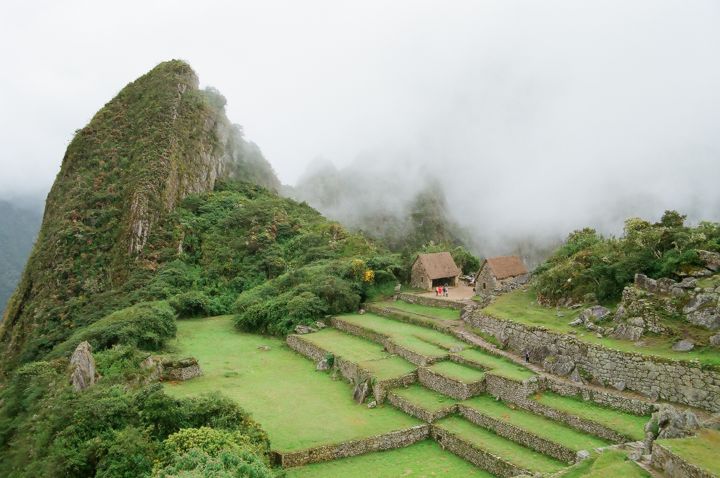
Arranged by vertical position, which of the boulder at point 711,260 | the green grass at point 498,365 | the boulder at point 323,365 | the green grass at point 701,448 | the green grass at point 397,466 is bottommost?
the green grass at point 397,466

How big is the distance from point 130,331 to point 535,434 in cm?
2241

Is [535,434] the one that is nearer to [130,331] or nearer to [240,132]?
[130,331]

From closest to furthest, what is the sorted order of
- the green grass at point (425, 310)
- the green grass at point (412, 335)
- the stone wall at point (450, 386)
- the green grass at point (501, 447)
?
the green grass at point (501, 447), the stone wall at point (450, 386), the green grass at point (412, 335), the green grass at point (425, 310)

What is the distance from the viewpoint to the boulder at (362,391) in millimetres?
22391

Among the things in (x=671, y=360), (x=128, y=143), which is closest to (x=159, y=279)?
(x=128, y=143)

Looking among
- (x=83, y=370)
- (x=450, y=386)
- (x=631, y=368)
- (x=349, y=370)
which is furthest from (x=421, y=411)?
(x=83, y=370)

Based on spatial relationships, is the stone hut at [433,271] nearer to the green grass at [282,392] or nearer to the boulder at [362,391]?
Result: the green grass at [282,392]

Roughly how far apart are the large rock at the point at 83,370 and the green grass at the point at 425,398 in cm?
1263

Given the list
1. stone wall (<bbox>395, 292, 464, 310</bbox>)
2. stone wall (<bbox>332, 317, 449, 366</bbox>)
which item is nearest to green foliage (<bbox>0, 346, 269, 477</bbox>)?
stone wall (<bbox>332, 317, 449, 366</bbox>)

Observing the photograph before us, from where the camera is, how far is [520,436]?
57.2 feet

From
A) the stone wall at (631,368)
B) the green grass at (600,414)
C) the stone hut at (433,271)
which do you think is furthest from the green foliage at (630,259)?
the stone hut at (433,271)

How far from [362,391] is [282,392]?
12.4ft

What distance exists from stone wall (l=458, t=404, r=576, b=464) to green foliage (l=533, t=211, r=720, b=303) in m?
8.31

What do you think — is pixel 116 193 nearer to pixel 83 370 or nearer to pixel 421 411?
pixel 83 370
